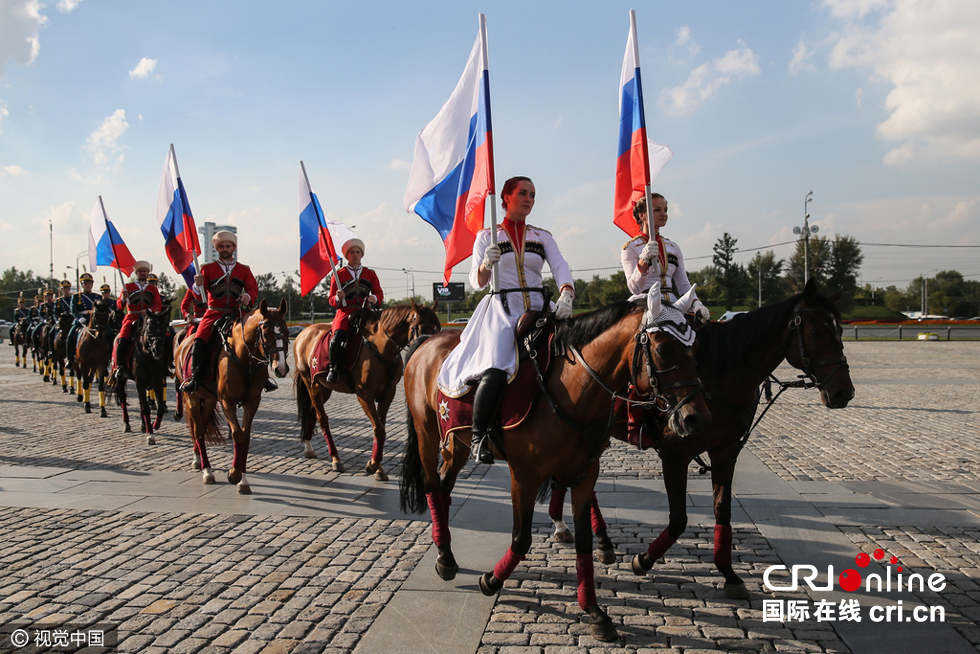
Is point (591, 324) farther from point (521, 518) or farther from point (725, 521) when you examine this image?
point (725, 521)

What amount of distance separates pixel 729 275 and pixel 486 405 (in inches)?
3153

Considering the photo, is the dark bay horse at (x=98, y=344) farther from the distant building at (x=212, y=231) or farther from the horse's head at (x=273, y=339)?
the horse's head at (x=273, y=339)

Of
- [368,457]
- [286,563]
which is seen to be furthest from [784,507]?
[368,457]

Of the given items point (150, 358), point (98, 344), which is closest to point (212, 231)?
point (98, 344)

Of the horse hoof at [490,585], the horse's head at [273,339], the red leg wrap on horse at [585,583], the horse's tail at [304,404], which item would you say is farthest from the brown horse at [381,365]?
the red leg wrap on horse at [585,583]

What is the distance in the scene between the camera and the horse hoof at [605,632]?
12.1ft

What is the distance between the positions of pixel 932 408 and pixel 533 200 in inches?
468

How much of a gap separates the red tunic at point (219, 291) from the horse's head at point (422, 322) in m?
Answer: 2.29

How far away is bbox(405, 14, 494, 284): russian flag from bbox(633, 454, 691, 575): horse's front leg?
2.30 metres

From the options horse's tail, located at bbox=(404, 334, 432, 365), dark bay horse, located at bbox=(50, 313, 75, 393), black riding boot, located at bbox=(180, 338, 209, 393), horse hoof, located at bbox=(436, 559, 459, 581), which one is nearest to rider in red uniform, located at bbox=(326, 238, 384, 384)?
black riding boot, located at bbox=(180, 338, 209, 393)

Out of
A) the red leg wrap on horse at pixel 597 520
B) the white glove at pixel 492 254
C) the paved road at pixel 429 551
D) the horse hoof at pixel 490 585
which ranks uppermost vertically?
the white glove at pixel 492 254

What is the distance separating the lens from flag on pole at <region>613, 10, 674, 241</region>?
17.1 feet

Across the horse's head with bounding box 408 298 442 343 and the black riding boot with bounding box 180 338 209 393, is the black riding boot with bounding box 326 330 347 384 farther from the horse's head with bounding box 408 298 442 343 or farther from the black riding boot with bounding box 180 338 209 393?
the black riding boot with bounding box 180 338 209 393

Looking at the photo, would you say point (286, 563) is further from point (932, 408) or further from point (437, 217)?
point (932, 408)
